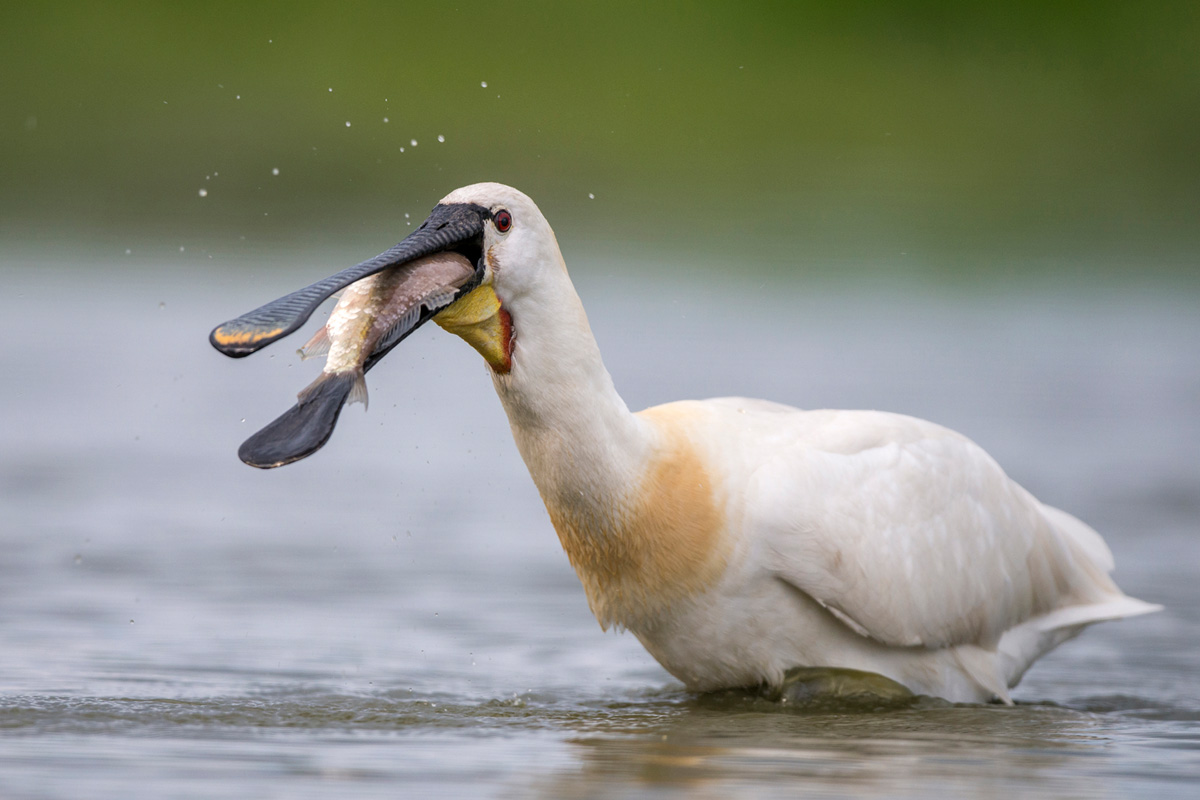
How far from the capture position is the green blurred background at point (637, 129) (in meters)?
16.8

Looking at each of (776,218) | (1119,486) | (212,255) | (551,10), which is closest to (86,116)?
(212,255)

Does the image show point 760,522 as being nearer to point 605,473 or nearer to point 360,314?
point 605,473

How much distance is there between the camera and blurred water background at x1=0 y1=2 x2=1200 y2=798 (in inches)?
216

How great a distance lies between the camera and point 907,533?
618 centimetres

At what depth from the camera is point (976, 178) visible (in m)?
18.8

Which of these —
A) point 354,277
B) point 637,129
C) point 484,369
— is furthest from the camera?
point 637,129

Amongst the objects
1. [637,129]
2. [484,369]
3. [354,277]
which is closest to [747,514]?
[354,277]

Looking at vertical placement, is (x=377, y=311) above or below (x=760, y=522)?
above

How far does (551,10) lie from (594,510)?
15.8m

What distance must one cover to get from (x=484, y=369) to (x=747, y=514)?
88.8 inches

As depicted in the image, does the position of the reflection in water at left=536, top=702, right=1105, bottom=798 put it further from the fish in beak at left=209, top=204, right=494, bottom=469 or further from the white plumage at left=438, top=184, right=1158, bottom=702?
the fish in beak at left=209, top=204, right=494, bottom=469

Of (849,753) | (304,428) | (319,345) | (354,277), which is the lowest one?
(849,753)

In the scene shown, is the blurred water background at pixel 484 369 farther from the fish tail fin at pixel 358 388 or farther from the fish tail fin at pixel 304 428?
the fish tail fin at pixel 358 388

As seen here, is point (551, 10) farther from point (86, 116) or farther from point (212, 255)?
point (212, 255)
